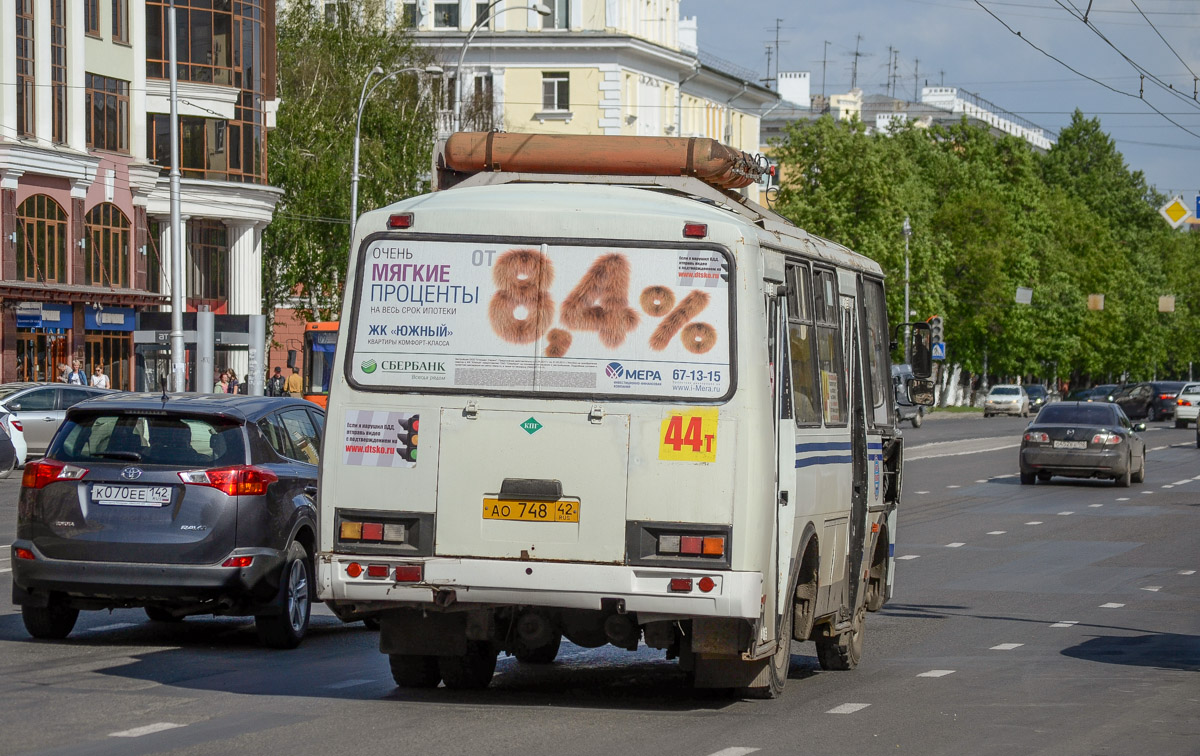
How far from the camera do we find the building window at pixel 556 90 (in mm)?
82400

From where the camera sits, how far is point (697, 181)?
1068 cm

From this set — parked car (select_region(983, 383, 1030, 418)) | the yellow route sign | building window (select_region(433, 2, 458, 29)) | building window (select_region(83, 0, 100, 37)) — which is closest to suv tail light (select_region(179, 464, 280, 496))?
the yellow route sign

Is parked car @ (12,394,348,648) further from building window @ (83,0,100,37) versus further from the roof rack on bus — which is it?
building window @ (83,0,100,37)

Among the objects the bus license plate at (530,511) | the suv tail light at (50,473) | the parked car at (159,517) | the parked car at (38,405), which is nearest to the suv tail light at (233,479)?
the parked car at (159,517)

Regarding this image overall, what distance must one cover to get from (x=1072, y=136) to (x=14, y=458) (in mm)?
112807

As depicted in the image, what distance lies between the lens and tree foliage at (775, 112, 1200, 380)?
83.1 meters

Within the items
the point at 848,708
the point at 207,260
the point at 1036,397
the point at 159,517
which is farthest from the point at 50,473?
the point at 1036,397

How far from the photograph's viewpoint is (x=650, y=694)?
10.5m

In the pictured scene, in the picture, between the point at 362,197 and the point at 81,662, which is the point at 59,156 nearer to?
the point at 362,197

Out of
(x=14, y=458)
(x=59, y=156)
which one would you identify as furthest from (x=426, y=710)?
(x=59, y=156)

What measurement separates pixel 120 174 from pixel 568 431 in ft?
152

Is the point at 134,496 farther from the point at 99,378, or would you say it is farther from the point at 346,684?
the point at 99,378

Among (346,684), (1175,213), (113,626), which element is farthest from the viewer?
(1175,213)

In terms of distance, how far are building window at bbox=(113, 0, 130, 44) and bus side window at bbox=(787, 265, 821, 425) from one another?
46146mm
